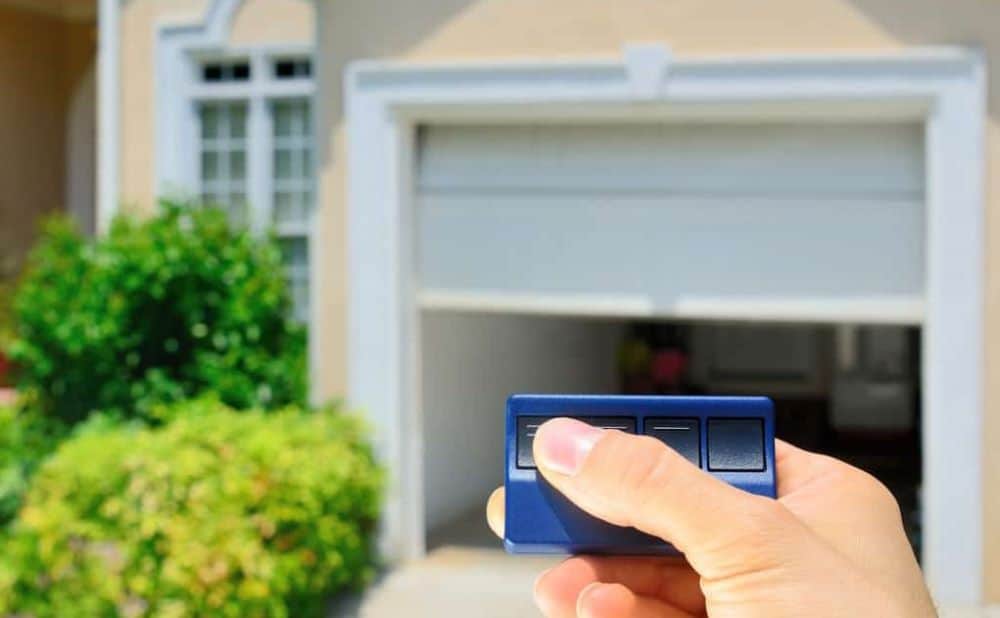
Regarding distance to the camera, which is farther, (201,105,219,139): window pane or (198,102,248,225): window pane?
(201,105,219,139): window pane

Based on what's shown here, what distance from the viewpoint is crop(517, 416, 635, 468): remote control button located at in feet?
5.29

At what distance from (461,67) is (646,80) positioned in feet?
3.59

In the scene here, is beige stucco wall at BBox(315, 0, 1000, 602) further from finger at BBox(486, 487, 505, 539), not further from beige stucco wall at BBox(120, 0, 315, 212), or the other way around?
finger at BBox(486, 487, 505, 539)

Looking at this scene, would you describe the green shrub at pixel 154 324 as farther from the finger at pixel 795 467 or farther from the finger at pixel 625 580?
the finger at pixel 795 467

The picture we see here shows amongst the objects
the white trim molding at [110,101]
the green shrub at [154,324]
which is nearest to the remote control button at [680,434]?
the green shrub at [154,324]

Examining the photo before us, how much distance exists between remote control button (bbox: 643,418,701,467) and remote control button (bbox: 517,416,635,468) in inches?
1.2

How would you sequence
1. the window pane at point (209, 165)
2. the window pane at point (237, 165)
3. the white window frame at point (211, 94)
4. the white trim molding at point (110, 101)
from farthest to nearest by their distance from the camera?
1. the white trim molding at point (110, 101)
2. the window pane at point (209, 165)
3. the window pane at point (237, 165)
4. the white window frame at point (211, 94)

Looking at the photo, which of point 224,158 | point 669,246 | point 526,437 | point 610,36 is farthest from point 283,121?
point 526,437

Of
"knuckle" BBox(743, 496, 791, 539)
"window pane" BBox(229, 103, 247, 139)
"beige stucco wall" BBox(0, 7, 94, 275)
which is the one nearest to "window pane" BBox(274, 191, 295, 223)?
"window pane" BBox(229, 103, 247, 139)

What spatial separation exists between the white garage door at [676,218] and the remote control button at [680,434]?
630cm

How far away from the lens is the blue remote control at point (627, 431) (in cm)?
160

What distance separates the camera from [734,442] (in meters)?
1.60

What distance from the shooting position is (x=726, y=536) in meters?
1.50

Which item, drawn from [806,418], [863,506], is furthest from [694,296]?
[806,418]
